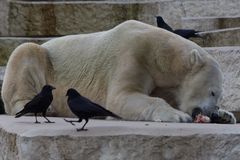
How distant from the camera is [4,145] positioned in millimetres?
4305

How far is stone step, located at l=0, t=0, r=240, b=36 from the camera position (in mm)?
10859

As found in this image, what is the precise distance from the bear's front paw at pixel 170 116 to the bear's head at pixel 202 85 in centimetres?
47

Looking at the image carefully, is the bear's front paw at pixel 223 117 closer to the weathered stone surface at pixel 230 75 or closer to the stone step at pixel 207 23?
the weathered stone surface at pixel 230 75

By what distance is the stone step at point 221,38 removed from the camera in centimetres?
894

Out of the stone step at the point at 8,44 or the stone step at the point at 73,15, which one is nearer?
the stone step at the point at 8,44

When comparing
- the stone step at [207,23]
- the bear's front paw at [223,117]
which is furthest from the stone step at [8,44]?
the bear's front paw at [223,117]

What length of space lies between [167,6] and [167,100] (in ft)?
19.3

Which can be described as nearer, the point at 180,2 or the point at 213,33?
the point at 213,33

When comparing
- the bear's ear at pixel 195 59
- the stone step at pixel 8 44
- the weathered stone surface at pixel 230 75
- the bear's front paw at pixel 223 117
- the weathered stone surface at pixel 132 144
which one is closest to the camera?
the weathered stone surface at pixel 132 144

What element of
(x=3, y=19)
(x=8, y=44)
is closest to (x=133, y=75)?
(x=8, y=44)

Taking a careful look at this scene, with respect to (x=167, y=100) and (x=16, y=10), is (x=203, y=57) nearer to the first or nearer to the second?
(x=167, y=100)

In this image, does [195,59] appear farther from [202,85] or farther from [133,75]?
[133,75]

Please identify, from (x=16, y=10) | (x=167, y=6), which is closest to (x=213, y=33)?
(x=167, y=6)

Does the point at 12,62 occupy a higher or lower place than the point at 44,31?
higher
